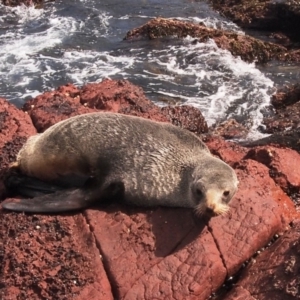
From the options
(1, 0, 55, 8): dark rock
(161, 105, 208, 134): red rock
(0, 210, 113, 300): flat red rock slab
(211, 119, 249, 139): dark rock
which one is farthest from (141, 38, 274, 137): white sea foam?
(1, 0, 55, 8): dark rock

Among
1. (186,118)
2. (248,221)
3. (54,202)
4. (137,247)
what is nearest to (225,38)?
(186,118)

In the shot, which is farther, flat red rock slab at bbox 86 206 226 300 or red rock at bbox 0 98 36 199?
red rock at bbox 0 98 36 199

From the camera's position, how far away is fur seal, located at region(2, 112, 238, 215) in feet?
18.5

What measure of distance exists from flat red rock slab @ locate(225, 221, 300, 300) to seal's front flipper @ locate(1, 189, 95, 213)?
1.86m

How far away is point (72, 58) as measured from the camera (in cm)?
1534

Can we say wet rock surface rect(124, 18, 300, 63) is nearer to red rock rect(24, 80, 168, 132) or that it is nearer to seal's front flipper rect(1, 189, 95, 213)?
red rock rect(24, 80, 168, 132)

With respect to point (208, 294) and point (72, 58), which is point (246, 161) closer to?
point (208, 294)

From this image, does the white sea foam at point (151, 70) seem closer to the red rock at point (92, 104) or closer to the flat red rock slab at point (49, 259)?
the red rock at point (92, 104)

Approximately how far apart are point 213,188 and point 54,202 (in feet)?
5.70

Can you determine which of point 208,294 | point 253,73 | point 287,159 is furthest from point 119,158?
point 253,73

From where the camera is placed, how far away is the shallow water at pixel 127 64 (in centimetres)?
1280

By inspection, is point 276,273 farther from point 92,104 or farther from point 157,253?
point 92,104

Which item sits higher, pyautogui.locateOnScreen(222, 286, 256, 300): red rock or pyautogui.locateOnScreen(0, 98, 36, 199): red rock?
pyautogui.locateOnScreen(0, 98, 36, 199): red rock

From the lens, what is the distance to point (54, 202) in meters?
5.67
